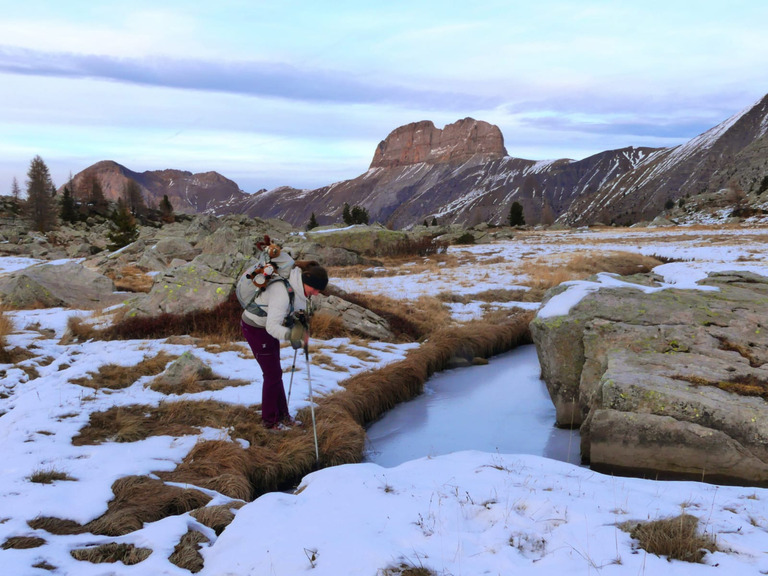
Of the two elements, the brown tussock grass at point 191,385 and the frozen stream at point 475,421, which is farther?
the brown tussock grass at point 191,385

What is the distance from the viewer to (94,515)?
5.03m

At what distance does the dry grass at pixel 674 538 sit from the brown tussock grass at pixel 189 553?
144 inches

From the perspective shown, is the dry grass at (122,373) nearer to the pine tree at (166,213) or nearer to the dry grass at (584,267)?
the dry grass at (584,267)

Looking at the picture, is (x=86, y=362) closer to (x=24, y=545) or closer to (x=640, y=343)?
(x=24, y=545)

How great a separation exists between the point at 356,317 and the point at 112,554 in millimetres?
11024

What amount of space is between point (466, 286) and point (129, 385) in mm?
15876

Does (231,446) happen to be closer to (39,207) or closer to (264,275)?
(264,275)

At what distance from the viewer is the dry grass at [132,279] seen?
18616 mm

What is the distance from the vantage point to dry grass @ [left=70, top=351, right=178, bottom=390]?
29.2 ft

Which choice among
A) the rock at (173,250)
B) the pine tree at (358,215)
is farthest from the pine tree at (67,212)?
the rock at (173,250)

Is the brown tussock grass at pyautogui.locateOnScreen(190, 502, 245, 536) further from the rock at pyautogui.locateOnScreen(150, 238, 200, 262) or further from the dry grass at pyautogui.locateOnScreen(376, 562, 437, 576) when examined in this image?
the rock at pyautogui.locateOnScreen(150, 238, 200, 262)

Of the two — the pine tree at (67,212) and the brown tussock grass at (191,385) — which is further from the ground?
the pine tree at (67,212)

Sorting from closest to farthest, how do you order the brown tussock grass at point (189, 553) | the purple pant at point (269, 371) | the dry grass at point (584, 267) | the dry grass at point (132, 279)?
the brown tussock grass at point (189, 553), the purple pant at point (269, 371), the dry grass at point (132, 279), the dry grass at point (584, 267)

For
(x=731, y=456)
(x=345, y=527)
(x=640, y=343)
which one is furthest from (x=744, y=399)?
(x=345, y=527)
